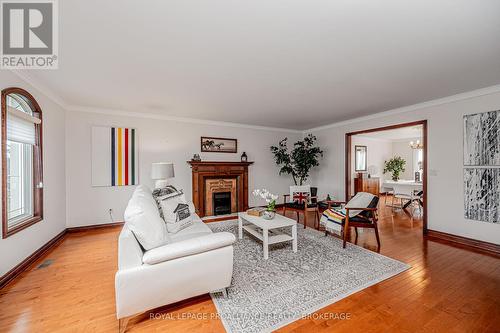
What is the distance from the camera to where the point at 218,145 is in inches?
Result: 210

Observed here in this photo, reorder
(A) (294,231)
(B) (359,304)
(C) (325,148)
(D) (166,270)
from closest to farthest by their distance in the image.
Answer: (D) (166,270)
(B) (359,304)
(A) (294,231)
(C) (325,148)

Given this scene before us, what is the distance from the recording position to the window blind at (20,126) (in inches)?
95.2

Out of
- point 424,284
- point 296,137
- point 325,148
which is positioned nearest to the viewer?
point 424,284

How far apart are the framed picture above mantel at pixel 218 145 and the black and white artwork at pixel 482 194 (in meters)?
4.59

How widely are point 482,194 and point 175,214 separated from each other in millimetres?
4588

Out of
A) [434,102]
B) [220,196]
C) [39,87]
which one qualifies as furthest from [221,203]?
[434,102]

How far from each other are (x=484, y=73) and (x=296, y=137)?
4.25m

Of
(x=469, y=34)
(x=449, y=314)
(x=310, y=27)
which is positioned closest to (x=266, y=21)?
(x=310, y=27)

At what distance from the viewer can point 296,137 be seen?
6582 mm

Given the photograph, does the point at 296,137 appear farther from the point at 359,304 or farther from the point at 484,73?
the point at 359,304

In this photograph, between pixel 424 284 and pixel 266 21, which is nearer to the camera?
pixel 266 21

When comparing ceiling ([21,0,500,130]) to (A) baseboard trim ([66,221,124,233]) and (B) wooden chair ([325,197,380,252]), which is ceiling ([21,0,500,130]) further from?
(A) baseboard trim ([66,221,124,233])

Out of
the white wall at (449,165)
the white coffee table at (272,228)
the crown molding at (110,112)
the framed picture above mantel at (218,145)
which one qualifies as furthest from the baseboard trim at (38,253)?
the white wall at (449,165)

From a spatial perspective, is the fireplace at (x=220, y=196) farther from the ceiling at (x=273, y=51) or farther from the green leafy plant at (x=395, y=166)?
the green leafy plant at (x=395, y=166)
